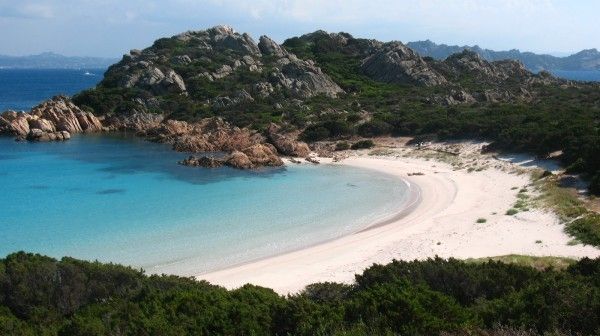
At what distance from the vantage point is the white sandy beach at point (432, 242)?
16.1 m

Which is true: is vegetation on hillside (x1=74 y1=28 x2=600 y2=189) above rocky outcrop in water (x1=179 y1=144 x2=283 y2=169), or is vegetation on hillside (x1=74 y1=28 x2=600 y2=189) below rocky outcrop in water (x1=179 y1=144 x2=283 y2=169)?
above

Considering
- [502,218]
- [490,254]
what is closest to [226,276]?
[490,254]

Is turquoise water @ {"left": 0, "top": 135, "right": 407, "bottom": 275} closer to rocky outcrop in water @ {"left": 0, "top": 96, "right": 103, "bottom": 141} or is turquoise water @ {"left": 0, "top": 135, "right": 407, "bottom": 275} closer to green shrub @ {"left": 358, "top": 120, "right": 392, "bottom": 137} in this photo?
rocky outcrop in water @ {"left": 0, "top": 96, "right": 103, "bottom": 141}

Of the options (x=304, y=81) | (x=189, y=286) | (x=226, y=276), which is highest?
(x=304, y=81)

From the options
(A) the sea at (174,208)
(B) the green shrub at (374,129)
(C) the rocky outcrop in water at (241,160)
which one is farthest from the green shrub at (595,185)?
(B) the green shrub at (374,129)

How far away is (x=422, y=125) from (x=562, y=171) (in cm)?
1619

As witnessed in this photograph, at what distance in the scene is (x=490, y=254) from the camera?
16969 millimetres

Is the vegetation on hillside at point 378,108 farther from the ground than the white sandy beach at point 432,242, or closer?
farther from the ground

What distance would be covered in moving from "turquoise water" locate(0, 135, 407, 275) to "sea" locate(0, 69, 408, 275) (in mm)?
46

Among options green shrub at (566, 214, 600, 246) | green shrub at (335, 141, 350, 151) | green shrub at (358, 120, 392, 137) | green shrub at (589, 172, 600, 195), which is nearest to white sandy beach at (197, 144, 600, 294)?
green shrub at (566, 214, 600, 246)

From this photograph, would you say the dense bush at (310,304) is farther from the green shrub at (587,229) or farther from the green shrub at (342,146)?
the green shrub at (342,146)

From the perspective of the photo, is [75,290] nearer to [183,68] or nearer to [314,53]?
[183,68]

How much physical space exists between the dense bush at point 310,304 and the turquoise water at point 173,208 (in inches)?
203

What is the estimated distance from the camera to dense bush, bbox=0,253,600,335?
8.75m
